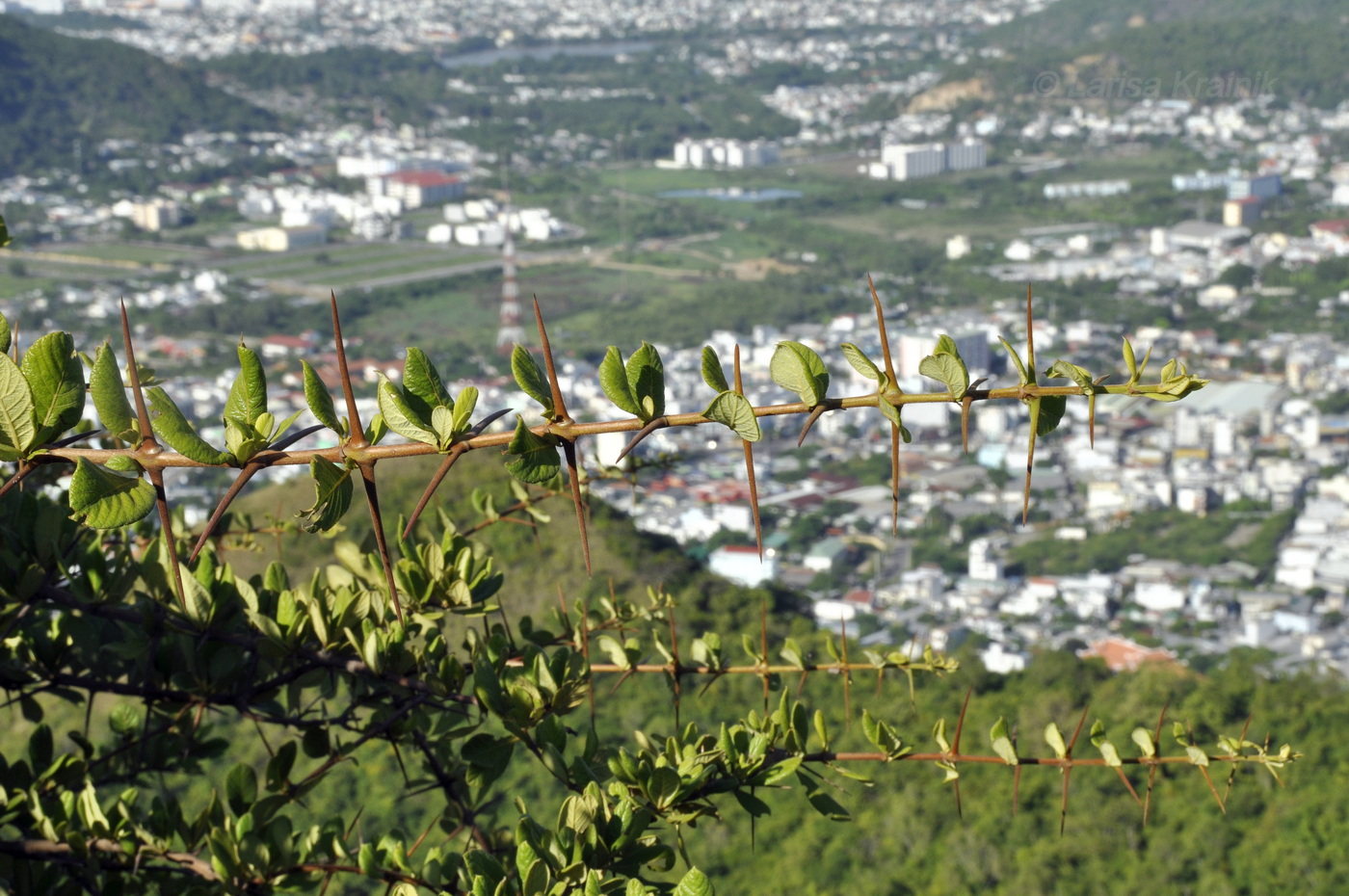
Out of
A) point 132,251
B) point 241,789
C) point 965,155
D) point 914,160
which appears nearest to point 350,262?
point 132,251

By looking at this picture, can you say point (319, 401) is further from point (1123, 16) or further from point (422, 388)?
point (1123, 16)

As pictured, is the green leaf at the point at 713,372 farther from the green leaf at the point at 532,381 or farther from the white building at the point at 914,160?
the white building at the point at 914,160

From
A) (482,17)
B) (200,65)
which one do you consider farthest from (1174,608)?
(482,17)

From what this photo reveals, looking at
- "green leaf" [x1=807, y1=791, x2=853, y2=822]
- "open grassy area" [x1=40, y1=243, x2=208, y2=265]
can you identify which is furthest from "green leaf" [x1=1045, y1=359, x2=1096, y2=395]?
"open grassy area" [x1=40, y1=243, x2=208, y2=265]

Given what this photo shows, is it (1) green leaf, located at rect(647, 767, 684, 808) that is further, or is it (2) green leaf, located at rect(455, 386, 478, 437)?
(1) green leaf, located at rect(647, 767, 684, 808)

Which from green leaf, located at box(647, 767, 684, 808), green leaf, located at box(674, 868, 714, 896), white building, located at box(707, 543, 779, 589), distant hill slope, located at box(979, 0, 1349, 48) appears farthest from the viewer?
distant hill slope, located at box(979, 0, 1349, 48)

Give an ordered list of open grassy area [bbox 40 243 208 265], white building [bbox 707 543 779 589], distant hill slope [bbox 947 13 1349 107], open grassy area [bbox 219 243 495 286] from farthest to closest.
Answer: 1. distant hill slope [bbox 947 13 1349 107]
2. open grassy area [bbox 40 243 208 265]
3. open grassy area [bbox 219 243 495 286]
4. white building [bbox 707 543 779 589]

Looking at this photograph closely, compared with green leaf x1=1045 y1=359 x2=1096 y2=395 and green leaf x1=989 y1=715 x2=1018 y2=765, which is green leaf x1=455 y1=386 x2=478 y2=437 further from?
green leaf x1=989 y1=715 x2=1018 y2=765

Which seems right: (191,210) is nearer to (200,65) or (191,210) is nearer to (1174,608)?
(200,65)
